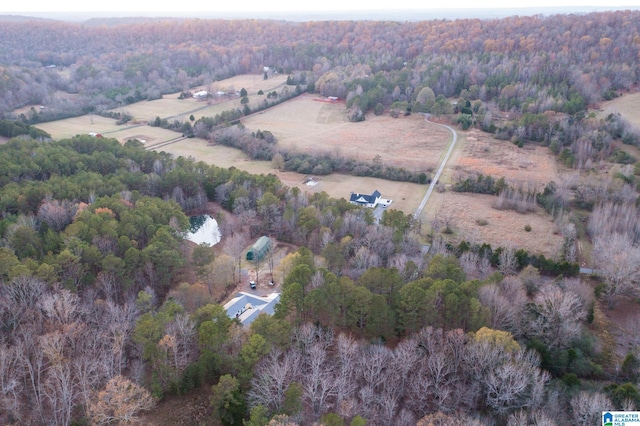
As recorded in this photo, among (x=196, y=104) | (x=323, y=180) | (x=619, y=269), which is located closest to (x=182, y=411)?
(x=619, y=269)

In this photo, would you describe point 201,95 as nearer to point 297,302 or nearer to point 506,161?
point 506,161

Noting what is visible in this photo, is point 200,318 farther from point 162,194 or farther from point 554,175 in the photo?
point 554,175

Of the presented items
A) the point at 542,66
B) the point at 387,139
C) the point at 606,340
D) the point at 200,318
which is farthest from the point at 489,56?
the point at 200,318

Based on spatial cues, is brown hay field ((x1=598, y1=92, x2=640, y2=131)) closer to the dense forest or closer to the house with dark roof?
the dense forest

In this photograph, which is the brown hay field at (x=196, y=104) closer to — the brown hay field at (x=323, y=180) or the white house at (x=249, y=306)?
the brown hay field at (x=323, y=180)

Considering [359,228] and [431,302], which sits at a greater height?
[431,302]

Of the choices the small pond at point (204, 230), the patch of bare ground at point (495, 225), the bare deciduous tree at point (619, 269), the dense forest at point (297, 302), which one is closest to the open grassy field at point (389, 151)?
the patch of bare ground at point (495, 225)
